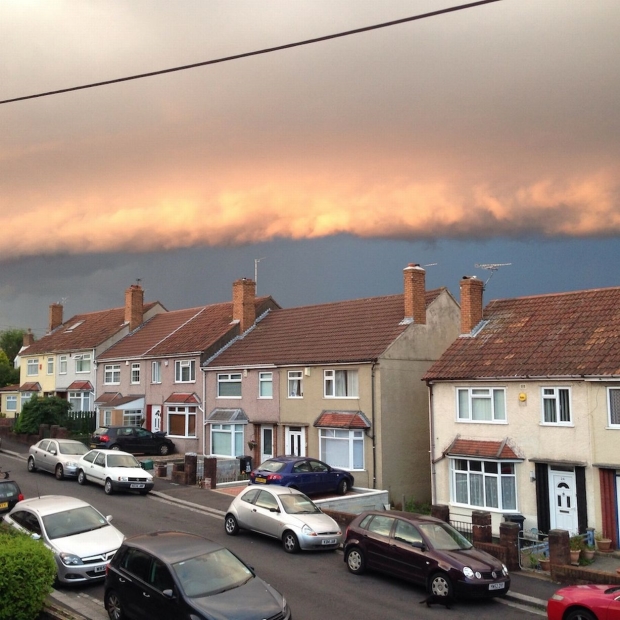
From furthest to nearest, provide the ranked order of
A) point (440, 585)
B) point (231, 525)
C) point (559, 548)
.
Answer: point (231, 525)
point (559, 548)
point (440, 585)

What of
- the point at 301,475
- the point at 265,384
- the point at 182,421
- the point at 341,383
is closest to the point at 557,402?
the point at 301,475

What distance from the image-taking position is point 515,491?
24672 millimetres

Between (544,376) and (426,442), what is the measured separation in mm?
8473

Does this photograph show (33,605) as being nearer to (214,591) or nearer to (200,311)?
(214,591)

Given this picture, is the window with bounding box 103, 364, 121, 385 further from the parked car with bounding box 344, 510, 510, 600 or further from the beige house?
the parked car with bounding box 344, 510, 510, 600

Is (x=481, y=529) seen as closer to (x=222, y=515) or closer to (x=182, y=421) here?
(x=222, y=515)

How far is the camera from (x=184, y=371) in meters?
39.7

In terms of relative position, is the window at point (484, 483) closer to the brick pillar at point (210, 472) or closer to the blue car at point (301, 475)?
the blue car at point (301, 475)

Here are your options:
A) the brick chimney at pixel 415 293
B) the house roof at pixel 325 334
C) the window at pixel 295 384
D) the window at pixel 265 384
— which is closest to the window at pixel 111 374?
the house roof at pixel 325 334

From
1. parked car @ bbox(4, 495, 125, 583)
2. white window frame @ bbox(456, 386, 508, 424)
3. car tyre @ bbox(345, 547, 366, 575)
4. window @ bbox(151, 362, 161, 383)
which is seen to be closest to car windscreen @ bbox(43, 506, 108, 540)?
parked car @ bbox(4, 495, 125, 583)

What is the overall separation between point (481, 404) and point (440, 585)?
13362 mm

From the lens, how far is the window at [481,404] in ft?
84.6

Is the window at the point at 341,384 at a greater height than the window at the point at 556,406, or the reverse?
the window at the point at 341,384

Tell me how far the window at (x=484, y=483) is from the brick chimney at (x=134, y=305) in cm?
2988
